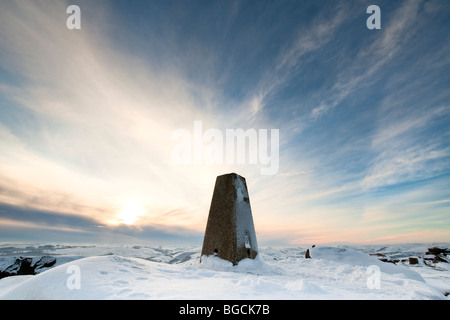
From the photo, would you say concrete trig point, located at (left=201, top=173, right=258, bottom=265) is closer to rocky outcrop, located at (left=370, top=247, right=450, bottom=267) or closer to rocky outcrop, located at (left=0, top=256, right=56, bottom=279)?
rocky outcrop, located at (left=0, top=256, right=56, bottom=279)

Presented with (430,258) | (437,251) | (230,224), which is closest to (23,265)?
(230,224)

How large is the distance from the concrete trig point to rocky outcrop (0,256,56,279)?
6.95m

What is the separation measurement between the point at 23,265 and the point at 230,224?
9.03 meters

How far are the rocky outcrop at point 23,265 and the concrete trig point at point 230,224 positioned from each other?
274 inches

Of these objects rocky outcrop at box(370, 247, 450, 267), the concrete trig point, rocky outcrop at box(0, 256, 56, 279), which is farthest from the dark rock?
rocky outcrop at box(0, 256, 56, 279)

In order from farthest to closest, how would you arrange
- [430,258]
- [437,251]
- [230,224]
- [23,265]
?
[437,251]
[430,258]
[23,265]
[230,224]

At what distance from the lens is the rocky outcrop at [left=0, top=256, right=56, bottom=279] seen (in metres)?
8.37

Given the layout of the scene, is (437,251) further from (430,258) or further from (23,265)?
(23,265)

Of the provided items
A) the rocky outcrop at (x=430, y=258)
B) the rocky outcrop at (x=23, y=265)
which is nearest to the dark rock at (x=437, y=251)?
the rocky outcrop at (x=430, y=258)

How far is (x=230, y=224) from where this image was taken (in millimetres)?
7934

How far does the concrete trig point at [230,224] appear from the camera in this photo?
764cm

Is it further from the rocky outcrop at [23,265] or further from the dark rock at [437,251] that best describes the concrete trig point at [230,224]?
the dark rock at [437,251]
